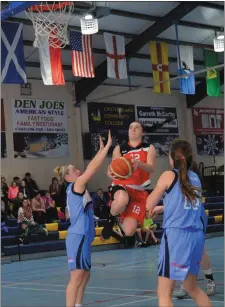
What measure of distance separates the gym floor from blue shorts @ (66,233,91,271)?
6.60 feet

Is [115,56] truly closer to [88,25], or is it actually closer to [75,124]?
[88,25]

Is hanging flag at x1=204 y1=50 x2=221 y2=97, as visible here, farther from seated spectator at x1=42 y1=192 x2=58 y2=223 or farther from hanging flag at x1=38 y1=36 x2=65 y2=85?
seated spectator at x1=42 y1=192 x2=58 y2=223

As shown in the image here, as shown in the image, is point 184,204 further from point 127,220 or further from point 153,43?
point 153,43

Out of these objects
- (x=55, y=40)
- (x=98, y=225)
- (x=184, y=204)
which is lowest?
(x=98, y=225)

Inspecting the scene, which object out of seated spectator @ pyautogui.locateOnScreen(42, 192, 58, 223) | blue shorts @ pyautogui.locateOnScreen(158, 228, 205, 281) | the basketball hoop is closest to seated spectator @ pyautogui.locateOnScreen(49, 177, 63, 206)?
seated spectator @ pyautogui.locateOnScreen(42, 192, 58, 223)

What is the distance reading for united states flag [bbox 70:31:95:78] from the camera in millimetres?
16719

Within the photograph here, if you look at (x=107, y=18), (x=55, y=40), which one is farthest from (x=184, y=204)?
(x=107, y=18)

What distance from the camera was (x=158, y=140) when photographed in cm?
2497

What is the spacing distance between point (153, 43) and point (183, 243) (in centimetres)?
1545

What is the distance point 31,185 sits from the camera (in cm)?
1991

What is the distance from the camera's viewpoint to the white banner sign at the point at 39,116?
20.9 m

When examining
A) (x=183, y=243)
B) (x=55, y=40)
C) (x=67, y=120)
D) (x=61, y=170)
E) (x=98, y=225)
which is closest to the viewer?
(x=183, y=243)

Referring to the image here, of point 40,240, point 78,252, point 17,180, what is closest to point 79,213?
point 78,252

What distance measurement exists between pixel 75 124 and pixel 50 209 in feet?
18.6
